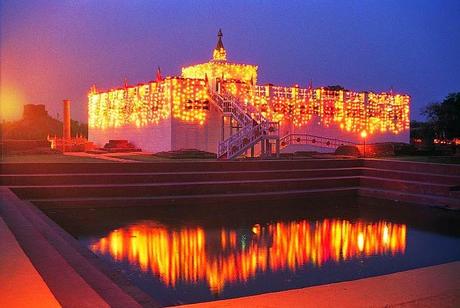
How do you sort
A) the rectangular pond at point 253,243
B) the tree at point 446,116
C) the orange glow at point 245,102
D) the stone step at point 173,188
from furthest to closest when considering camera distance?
1. the tree at point 446,116
2. the orange glow at point 245,102
3. the stone step at point 173,188
4. the rectangular pond at point 253,243

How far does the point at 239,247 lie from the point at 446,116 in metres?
39.6

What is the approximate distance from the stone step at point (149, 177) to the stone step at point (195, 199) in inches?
35.0

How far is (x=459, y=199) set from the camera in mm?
17094

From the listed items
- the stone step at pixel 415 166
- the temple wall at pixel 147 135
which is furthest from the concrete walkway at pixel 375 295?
the temple wall at pixel 147 135

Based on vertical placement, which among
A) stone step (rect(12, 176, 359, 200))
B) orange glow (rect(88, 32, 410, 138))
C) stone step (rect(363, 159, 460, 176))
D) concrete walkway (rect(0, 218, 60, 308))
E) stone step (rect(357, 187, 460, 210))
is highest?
orange glow (rect(88, 32, 410, 138))

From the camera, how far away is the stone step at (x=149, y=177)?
1712 centimetres

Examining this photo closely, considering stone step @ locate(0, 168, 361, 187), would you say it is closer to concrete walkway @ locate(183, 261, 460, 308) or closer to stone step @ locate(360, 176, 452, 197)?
stone step @ locate(360, 176, 452, 197)

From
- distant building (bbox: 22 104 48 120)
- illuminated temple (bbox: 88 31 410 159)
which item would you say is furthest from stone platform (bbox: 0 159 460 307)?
Result: distant building (bbox: 22 104 48 120)

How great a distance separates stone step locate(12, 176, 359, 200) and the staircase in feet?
16.8

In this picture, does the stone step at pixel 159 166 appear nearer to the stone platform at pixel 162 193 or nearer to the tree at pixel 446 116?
the stone platform at pixel 162 193

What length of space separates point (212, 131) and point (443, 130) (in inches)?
1038

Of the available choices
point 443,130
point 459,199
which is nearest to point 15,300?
point 459,199

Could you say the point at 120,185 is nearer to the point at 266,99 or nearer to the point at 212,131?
the point at 212,131

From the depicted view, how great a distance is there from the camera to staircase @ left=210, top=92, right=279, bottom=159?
24.6 m
